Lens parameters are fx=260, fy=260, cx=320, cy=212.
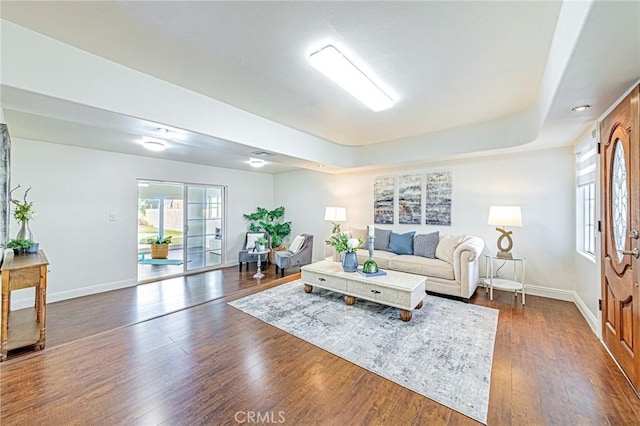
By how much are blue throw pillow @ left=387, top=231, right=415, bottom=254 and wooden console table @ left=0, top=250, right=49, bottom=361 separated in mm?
4620

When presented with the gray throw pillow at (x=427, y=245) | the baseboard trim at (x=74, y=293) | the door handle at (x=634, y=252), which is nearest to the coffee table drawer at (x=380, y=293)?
the gray throw pillow at (x=427, y=245)

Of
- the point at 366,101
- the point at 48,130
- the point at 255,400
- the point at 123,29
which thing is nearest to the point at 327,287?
the point at 255,400

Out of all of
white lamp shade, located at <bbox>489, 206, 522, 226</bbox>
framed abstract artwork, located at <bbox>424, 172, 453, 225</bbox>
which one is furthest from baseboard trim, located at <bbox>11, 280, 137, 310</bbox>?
white lamp shade, located at <bbox>489, 206, 522, 226</bbox>

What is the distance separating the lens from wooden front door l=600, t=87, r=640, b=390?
192 cm

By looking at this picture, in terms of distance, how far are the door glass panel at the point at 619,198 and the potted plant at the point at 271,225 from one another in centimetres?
560

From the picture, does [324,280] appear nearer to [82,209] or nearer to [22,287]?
[22,287]

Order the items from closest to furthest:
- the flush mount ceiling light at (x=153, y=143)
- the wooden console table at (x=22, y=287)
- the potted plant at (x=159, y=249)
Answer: the wooden console table at (x=22, y=287)
the flush mount ceiling light at (x=153, y=143)
the potted plant at (x=159, y=249)

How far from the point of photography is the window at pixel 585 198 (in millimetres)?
3121

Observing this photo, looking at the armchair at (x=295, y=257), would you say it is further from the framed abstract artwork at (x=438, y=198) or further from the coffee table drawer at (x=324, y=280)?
the framed abstract artwork at (x=438, y=198)

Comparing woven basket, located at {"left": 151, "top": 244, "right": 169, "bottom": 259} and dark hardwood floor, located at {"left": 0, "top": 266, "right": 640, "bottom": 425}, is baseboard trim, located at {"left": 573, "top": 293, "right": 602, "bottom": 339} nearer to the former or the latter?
dark hardwood floor, located at {"left": 0, "top": 266, "right": 640, "bottom": 425}

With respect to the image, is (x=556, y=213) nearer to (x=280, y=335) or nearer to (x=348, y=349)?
(x=348, y=349)

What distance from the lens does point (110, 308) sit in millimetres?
3635

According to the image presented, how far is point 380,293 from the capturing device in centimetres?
329

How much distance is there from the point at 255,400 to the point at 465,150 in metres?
4.28
